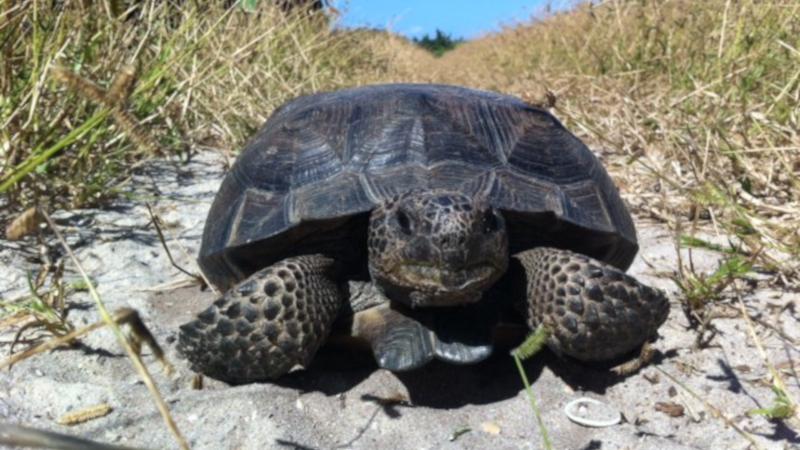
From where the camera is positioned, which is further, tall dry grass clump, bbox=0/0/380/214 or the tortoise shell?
tall dry grass clump, bbox=0/0/380/214

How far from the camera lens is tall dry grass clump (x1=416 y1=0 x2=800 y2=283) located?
8.19 ft

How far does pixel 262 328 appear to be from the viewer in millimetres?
1691

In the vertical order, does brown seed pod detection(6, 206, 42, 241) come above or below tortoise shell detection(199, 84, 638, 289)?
above

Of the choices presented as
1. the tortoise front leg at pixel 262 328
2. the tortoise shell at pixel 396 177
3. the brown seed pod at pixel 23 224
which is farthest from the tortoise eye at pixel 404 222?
the brown seed pod at pixel 23 224

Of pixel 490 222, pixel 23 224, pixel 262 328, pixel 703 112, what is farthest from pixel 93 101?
pixel 703 112

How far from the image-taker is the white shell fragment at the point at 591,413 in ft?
5.28

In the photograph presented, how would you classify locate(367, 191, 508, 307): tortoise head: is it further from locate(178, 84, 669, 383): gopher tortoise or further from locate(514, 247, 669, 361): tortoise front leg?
locate(514, 247, 669, 361): tortoise front leg

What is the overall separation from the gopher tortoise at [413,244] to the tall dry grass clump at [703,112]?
0.39 meters

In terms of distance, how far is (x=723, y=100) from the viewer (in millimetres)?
3277

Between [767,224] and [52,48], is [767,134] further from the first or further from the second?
[52,48]

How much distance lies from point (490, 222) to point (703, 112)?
227 centimetres

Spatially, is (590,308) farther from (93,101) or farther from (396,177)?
(93,101)

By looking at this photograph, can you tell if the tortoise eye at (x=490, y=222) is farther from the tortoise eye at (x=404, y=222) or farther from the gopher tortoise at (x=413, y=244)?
the tortoise eye at (x=404, y=222)

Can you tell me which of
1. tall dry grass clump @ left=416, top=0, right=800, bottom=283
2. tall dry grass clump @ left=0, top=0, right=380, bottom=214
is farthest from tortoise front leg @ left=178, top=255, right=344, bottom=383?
tall dry grass clump @ left=416, top=0, right=800, bottom=283
